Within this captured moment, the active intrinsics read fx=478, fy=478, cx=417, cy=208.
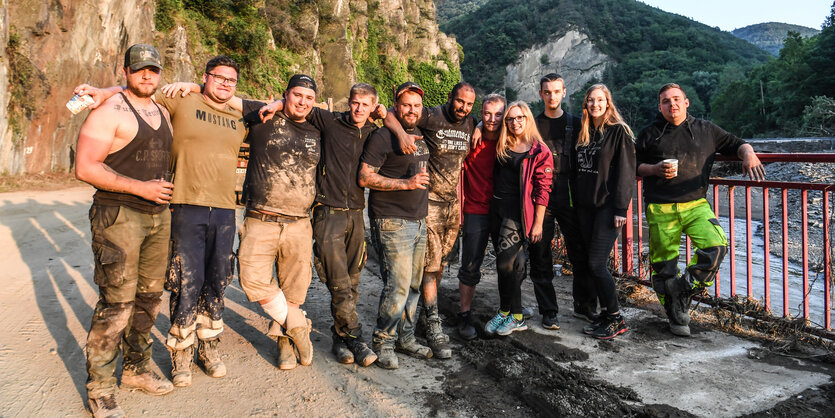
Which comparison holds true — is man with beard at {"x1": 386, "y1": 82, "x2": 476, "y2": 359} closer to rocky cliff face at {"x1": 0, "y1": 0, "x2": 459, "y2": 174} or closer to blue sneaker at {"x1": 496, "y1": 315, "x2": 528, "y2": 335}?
blue sneaker at {"x1": 496, "y1": 315, "x2": 528, "y2": 335}

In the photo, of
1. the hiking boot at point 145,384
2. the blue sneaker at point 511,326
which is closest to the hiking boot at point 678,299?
the blue sneaker at point 511,326

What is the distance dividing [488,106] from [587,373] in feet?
7.92

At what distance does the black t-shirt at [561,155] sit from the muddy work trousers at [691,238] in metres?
0.79

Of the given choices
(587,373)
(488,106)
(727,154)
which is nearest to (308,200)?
(488,106)

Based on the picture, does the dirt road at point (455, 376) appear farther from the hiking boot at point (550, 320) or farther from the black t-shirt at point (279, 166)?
the black t-shirt at point (279, 166)

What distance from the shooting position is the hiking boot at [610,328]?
4.26 meters

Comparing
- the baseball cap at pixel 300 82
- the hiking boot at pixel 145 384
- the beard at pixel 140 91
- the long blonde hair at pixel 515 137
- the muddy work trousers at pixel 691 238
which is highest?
the baseball cap at pixel 300 82

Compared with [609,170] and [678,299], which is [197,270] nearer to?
[609,170]

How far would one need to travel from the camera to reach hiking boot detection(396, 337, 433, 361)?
12.9 ft

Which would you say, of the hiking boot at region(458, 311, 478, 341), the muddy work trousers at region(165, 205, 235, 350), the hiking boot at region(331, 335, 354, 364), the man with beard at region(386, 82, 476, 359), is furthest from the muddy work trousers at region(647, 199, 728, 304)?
the muddy work trousers at region(165, 205, 235, 350)

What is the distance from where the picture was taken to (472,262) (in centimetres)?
444

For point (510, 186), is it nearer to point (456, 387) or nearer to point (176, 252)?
point (456, 387)

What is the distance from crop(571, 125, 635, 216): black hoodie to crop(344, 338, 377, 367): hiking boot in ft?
7.68

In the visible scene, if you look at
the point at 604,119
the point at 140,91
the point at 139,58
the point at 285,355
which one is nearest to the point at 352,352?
the point at 285,355
